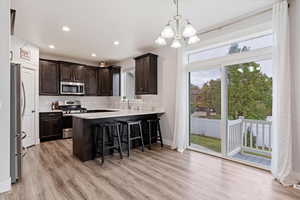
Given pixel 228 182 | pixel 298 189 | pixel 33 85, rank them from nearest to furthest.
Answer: pixel 298 189
pixel 228 182
pixel 33 85

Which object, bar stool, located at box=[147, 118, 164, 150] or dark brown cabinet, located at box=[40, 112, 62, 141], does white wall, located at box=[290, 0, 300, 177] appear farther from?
dark brown cabinet, located at box=[40, 112, 62, 141]

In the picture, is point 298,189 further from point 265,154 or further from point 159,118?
point 159,118

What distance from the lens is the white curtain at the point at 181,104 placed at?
4160mm

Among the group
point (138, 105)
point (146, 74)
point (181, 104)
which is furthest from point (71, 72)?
point (181, 104)

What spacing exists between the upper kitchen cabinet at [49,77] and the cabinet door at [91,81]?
106cm

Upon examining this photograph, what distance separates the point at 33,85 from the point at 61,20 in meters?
2.44

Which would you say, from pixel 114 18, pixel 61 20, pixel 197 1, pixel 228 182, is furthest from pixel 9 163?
pixel 197 1

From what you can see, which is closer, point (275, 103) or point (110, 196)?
point (110, 196)

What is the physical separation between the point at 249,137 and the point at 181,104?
162 centimetres

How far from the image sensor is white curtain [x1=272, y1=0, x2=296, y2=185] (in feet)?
8.37

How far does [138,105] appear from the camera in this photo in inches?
223

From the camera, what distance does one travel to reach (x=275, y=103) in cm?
269

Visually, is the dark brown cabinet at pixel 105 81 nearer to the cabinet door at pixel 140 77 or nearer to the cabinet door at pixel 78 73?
the cabinet door at pixel 78 73

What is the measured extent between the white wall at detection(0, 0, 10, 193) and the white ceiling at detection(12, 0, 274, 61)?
1.49ft
